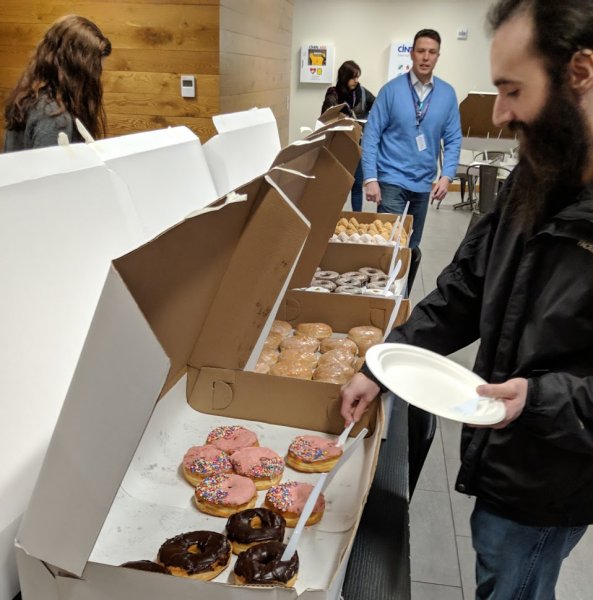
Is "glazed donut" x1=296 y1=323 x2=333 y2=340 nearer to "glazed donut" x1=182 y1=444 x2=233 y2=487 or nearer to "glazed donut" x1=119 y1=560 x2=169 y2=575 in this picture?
"glazed donut" x1=182 y1=444 x2=233 y2=487

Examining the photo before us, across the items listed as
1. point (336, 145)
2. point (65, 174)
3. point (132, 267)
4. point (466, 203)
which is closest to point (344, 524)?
point (132, 267)

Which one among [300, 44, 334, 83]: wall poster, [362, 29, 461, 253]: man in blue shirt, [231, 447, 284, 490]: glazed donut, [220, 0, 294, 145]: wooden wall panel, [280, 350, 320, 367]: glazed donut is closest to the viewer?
[231, 447, 284, 490]: glazed donut

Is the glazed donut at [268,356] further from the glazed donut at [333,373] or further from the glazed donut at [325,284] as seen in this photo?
the glazed donut at [325,284]

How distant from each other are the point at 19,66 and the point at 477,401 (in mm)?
4181

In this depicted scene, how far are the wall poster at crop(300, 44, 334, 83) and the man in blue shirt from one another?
20.0ft

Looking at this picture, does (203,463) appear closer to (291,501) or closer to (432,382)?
(291,501)

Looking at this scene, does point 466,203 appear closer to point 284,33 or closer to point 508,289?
point 284,33

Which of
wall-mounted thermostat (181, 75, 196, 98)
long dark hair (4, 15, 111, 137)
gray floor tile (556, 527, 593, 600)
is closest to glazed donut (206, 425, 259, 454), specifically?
gray floor tile (556, 527, 593, 600)

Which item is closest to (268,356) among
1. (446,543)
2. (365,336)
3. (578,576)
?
(365,336)

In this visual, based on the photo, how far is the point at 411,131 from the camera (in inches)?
153

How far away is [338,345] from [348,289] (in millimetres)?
396

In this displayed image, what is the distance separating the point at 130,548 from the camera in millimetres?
986

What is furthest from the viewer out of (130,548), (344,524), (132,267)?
(344,524)

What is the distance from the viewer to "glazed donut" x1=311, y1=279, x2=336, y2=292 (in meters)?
2.20
